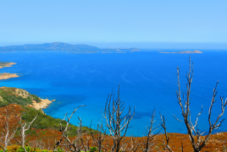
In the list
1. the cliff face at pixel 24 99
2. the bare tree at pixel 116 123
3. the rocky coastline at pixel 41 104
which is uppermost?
the bare tree at pixel 116 123

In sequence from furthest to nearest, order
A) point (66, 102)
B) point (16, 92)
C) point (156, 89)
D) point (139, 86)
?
point (139, 86), point (156, 89), point (66, 102), point (16, 92)

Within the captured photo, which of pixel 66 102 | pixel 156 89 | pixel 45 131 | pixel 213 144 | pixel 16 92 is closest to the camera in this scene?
pixel 213 144

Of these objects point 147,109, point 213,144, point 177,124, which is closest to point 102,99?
point 147,109

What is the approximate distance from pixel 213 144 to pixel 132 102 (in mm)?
36966

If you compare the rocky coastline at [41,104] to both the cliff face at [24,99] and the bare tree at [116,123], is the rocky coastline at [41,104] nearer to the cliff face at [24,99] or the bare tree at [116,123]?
the cliff face at [24,99]

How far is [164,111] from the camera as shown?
1726 inches

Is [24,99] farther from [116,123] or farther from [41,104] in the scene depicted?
[116,123]

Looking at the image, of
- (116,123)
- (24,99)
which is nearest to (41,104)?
(24,99)

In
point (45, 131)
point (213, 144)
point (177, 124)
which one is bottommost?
point (177, 124)

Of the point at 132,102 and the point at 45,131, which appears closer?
the point at 45,131


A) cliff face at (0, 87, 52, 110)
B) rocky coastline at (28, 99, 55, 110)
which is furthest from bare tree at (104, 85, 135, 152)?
rocky coastline at (28, 99, 55, 110)

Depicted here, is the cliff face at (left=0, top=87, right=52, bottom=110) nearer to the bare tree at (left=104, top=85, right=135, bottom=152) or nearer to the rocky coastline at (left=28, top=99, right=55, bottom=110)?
the rocky coastline at (left=28, top=99, right=55, bottom=110)

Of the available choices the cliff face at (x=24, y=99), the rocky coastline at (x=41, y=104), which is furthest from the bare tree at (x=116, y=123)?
the rocky coastline at (x=41, y=104)

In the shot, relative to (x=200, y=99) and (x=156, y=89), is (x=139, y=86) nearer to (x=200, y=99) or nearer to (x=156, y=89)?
(x=156, y=89)
